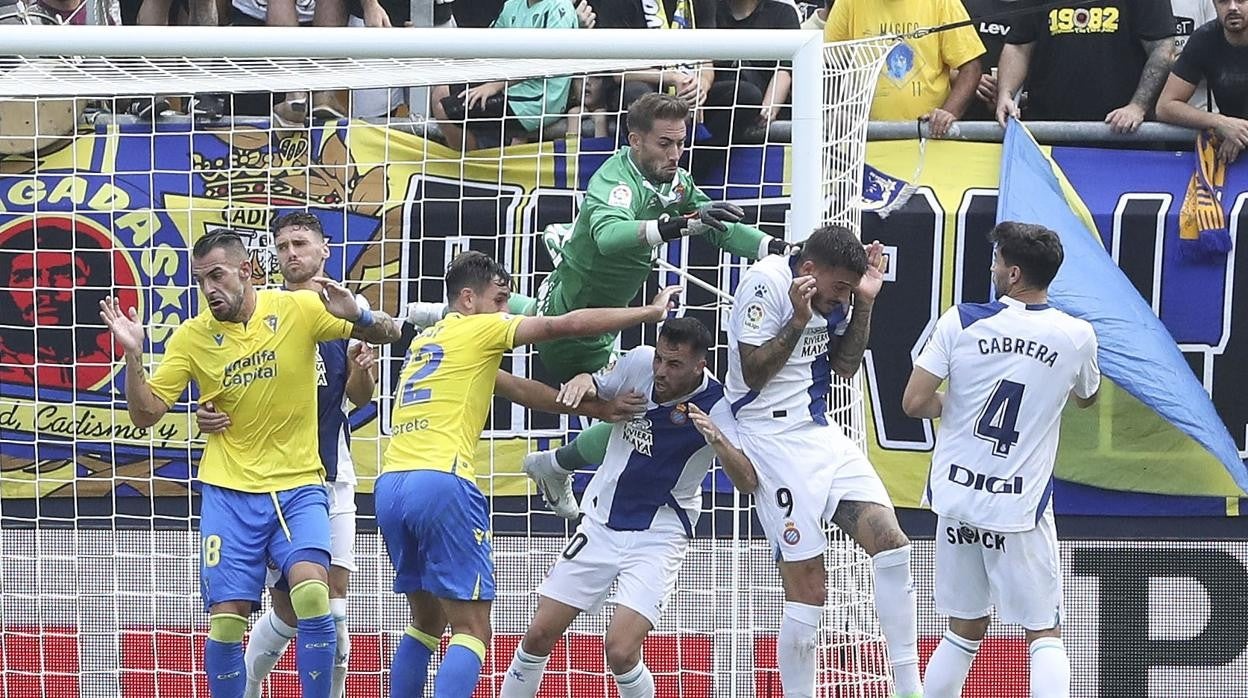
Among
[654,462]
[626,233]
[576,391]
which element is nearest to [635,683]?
[654,462]

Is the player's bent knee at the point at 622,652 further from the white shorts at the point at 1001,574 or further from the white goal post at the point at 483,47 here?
the white goal post at the point at 483,47

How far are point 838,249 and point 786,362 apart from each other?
0.57 m

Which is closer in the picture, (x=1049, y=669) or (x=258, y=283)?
(x=1049, y=669)

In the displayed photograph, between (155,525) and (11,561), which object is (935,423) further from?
(11,561)

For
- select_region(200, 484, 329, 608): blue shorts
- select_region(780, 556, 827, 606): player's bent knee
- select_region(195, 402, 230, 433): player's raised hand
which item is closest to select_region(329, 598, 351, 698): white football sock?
→ select_region(200, 484, 329, 608): blue shorts

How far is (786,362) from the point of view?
7.19m

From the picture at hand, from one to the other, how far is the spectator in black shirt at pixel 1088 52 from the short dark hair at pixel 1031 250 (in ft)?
9.11

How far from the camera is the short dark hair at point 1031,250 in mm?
6910

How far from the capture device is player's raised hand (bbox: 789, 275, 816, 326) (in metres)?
6.77

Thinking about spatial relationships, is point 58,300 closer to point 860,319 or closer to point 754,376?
point 754,376

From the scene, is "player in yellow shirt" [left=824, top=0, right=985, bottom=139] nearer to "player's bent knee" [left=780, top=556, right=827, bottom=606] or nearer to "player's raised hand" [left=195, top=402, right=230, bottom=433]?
"player's bent knee" [left=780, top=556, right=827, bottom=606]

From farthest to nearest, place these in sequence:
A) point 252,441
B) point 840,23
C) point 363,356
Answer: point 840,23, point 363,356, point 252,441

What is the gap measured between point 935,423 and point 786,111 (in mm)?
1807

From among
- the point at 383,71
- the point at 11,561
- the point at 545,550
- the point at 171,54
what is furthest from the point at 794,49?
the point at 11,561
